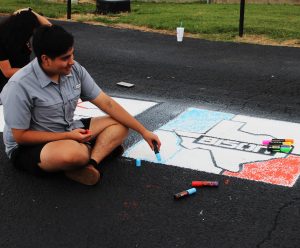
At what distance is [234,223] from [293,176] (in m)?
0.95

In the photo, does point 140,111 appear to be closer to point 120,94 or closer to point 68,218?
point 120,94

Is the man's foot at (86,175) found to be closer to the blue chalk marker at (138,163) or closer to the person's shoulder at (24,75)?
the blue chalk marker at (138,163)

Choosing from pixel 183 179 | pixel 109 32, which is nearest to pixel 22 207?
pixel 183 179

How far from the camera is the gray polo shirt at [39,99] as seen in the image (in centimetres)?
383

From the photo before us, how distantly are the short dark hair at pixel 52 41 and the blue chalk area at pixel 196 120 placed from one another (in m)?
1.91

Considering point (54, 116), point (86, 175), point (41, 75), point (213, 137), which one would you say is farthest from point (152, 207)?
point (213, 137)

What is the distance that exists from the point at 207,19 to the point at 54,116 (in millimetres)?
8738

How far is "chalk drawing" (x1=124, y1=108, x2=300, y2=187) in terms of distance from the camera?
4.36 m

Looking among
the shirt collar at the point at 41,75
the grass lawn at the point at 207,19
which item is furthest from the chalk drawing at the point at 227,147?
the grass lawn at the point at 207,19

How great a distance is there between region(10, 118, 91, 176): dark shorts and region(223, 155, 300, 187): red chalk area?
56.3 inches

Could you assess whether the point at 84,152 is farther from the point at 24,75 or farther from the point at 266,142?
the point at 266,142

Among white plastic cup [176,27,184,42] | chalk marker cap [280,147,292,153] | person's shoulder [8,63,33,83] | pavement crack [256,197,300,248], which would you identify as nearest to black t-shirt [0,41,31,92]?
person's shoulder [8,63,33,83]

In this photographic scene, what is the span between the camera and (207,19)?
40.2 ft

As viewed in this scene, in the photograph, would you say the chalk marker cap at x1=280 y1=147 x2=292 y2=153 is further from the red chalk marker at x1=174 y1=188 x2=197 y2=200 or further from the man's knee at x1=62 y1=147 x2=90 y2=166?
the man's knee at x1=62 y1=147 x2=90 y2=166
